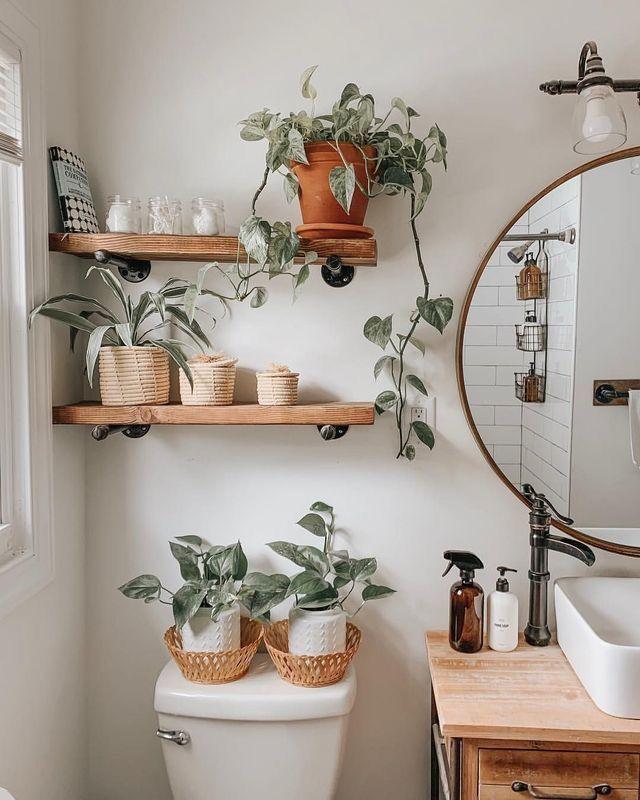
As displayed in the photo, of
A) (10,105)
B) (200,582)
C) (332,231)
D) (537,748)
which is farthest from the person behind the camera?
(200,582)

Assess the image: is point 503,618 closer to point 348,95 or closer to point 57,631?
point 57,631

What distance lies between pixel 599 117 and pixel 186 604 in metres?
1.37

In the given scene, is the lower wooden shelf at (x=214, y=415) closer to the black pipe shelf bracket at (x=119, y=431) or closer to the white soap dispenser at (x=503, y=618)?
the black pipe shelf bracket at (x=119, y=431)

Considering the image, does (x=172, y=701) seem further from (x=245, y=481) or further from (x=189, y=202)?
(x=189, y=202)

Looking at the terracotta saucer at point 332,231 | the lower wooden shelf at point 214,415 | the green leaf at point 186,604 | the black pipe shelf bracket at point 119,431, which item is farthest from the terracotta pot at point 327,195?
the green leaf at point 186,604

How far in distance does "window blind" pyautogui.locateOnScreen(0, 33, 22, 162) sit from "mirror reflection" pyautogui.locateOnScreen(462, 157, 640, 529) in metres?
1.05

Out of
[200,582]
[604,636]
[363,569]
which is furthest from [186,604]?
[604,636]

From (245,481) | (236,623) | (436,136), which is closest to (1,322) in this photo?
(245,481)

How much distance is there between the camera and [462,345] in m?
1.71

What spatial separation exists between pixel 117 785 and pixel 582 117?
6.36 feet

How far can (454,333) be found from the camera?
1.73 meters

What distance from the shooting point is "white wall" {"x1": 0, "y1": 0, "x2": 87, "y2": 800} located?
4.78ft

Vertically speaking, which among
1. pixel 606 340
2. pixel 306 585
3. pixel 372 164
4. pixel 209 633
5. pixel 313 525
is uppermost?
pixel 372 164

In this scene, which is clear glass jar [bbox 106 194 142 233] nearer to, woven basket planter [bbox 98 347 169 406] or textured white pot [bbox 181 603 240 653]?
woven basket planter [bbox 98 347 169 406]
